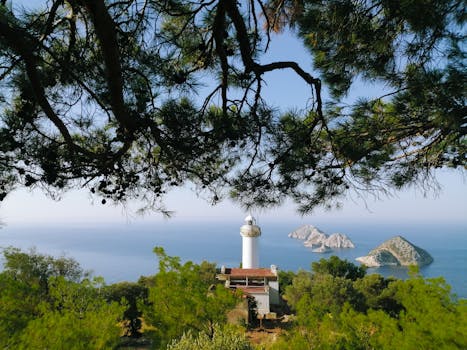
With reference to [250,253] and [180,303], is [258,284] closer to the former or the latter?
[250,253]

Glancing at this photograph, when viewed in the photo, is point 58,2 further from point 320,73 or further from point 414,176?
point 414,176

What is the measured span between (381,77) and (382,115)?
0.78 ft

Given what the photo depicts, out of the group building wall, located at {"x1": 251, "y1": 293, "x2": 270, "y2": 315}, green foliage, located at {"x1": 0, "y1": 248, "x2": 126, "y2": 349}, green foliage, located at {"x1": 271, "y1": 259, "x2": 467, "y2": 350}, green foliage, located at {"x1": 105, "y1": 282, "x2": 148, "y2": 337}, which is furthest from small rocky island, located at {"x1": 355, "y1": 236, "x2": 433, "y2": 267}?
green foliage, located at {"x1": 0, "y1": 248, "x2": 126, "y2": 349}

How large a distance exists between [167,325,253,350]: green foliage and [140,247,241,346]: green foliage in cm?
15

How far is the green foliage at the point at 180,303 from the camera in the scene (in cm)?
433

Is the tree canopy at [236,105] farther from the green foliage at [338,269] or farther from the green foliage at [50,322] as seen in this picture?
the green foliage at [338,269]

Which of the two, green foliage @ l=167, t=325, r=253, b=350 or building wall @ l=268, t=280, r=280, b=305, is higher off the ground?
green foliage @ l=167, t=325, r=253, b=350

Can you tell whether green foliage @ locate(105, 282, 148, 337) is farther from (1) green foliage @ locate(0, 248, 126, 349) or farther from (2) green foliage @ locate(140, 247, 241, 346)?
(2) green foliage @ locate(140, 247, 241, 346)

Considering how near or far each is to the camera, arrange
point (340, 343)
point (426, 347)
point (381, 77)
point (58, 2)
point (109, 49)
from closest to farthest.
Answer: point (109, 49) → point (58, 2) → point (381, 77) → point (426, 347) → point (340, 343)

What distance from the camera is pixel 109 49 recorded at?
1235 millimetres

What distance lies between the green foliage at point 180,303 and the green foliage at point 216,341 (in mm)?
152

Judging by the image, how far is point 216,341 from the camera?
4180 millimetres

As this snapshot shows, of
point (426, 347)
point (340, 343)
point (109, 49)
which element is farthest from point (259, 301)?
point (109, 49)

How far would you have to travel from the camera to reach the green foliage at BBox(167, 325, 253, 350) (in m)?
3.99
